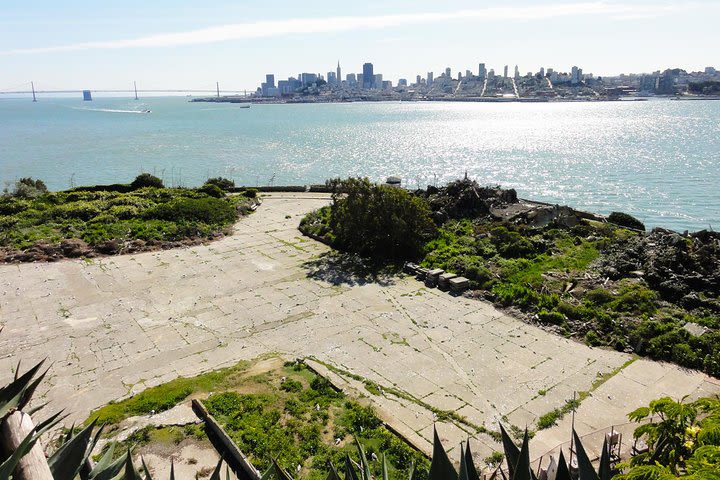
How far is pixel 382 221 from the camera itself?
22109mm

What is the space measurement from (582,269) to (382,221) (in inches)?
343

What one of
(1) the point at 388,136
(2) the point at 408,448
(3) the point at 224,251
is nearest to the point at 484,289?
(2) the point at 408,448

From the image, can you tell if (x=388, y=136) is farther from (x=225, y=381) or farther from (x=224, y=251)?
(x=225, y=381)

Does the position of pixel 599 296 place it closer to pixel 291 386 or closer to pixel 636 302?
pixel 636 302

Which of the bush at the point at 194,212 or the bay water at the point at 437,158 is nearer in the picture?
the bush at the point at 194,212

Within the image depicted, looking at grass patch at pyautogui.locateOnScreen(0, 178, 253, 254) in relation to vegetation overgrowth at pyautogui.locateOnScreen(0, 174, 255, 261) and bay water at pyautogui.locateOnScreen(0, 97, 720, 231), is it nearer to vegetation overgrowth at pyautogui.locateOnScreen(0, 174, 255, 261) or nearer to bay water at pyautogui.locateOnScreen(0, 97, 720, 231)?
vegetation overgrowth at pyautogui.locateOnScreen(0, 174, 255, 261)

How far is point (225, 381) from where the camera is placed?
12.2 metres

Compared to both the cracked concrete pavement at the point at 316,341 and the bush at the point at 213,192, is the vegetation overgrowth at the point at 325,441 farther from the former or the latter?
the bush at the point at 213,192

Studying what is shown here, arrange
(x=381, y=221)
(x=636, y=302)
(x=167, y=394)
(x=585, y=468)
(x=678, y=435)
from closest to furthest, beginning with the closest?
(x=585, y=468)
(x=678, y=435)
(x=167, y=394)
(x=636, y=302)
(x=381, y=221)

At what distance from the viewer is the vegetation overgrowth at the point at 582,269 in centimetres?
1453

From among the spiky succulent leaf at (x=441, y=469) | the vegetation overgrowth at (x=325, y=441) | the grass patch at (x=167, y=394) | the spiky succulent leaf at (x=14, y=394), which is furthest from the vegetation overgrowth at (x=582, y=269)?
the spiky succulent leaf at (x=14, y=394)

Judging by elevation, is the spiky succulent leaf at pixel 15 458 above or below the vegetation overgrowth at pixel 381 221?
above

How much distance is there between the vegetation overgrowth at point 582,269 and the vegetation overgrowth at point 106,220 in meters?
6.38

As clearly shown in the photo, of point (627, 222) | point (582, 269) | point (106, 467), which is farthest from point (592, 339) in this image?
point (627, 222)
